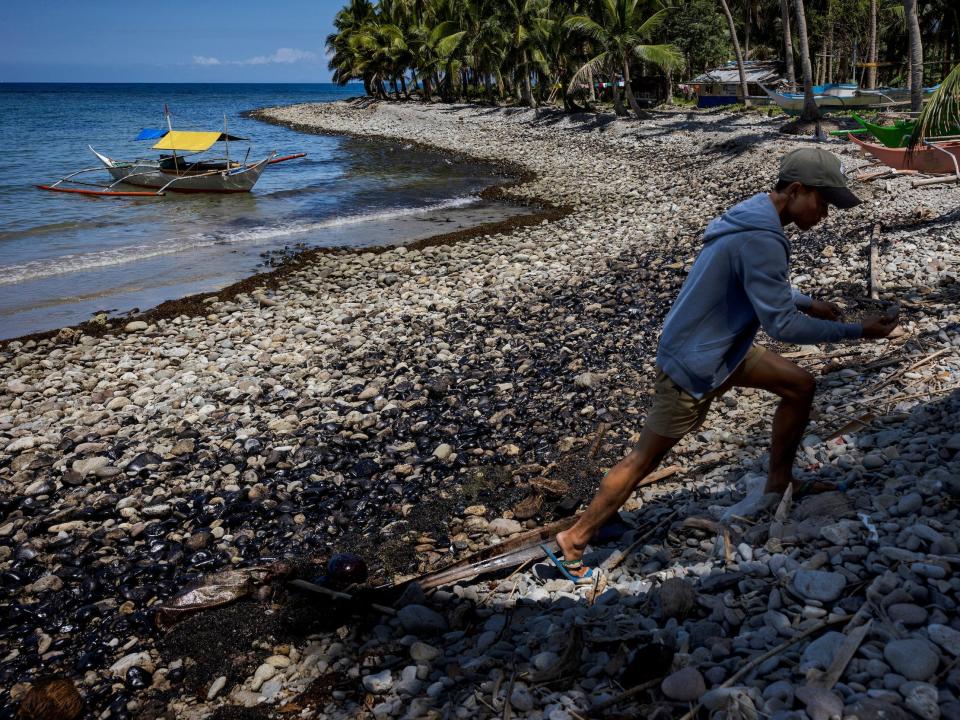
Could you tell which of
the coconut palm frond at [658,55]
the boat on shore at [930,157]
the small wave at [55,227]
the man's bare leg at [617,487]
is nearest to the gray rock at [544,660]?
the man's bare leg at [617,487]

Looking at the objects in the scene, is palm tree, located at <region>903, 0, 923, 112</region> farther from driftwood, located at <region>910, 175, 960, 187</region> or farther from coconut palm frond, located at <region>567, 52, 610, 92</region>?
coconut palm frond, located at <region>567, 52, 610, 92</region>

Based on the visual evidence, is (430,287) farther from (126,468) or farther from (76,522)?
(76,522)

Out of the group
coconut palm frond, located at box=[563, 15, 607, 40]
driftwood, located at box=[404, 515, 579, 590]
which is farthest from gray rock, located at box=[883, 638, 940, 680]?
coconut palm frond, located at box=[563, 15, 607, 40]

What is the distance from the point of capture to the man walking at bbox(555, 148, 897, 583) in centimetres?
315

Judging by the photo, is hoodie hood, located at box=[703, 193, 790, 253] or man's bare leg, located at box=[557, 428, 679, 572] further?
man's bare leg, located at box=[557, 428, 679, 572]

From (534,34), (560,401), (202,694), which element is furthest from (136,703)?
(534,34)

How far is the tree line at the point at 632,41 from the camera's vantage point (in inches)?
1187

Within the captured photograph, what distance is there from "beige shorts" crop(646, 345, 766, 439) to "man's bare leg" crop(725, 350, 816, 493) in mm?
49

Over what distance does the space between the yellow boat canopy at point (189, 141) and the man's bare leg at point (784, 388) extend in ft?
81.2

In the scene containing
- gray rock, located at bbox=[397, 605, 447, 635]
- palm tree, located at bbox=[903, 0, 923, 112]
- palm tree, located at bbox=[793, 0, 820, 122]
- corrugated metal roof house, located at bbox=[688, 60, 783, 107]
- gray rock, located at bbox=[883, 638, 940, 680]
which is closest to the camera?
gray rock, located at bbox=[883, 638, 940, 680]

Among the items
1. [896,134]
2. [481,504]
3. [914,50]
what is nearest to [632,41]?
[914,50]

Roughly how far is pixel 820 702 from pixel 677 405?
146cm

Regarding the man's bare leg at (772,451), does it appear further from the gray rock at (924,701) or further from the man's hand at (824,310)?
the gray rock at (924,701)

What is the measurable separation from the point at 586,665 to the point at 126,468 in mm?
4954
